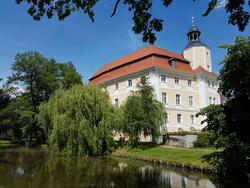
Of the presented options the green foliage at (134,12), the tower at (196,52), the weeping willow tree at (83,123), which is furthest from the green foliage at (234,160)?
the tower at (196,52)

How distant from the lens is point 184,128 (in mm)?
34000

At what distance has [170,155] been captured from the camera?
19.9 metres

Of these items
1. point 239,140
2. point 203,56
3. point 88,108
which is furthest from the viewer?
point 203,56

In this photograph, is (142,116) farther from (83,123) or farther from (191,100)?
(191,100)

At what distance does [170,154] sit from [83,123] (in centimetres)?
728

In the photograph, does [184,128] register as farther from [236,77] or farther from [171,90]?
[236,77]

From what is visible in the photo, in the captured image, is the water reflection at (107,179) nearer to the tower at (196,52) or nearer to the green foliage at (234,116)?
the green foliage at (234,116)

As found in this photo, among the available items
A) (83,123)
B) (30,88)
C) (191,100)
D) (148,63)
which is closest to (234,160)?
(83,123)

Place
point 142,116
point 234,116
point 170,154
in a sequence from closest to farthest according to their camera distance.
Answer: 1. point 234,116
2. point 170,154
3. point 142,116

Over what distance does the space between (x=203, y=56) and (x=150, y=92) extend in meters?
14.6

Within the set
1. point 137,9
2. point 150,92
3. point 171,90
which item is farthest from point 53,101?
point 137,9

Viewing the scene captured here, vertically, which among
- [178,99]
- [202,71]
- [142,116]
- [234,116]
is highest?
[202,71]

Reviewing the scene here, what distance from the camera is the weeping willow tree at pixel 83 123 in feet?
74.8

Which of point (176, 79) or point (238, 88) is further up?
point (176, 79)
